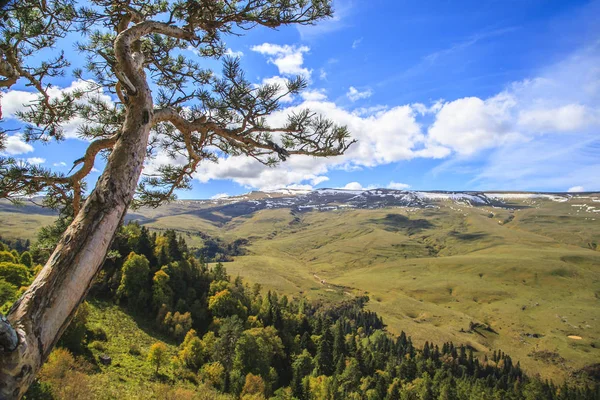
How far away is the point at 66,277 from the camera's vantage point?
3514 mm

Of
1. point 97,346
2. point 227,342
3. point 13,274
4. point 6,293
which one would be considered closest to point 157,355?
point 97,346

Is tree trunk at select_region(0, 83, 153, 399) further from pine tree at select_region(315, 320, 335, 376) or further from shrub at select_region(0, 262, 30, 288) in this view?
pine tree at select_region(315, 320, 335, 376)

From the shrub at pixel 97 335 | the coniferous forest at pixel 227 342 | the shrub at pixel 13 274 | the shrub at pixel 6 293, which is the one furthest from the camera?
the coniferous forest at pixel 227 342

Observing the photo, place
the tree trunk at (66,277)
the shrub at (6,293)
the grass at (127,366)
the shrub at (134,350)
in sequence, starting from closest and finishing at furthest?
the tree trunk at (66,277) → the grass at (127,366) → the shrub at (6,293) → the shrub at (134,350)

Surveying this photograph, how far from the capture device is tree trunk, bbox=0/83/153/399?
286 centimetres

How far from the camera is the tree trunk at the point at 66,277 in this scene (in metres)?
2.86

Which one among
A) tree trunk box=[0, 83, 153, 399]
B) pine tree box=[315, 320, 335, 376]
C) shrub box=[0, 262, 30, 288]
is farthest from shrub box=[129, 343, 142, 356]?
tree trunk box=[0, 83, 153, 399]

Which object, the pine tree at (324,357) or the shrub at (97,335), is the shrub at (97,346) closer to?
the shrub at (97,335)

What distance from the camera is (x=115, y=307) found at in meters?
60.8

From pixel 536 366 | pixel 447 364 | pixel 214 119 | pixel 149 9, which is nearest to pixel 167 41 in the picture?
pixel 149 9

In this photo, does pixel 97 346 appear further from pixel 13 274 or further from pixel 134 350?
pixel 13 274

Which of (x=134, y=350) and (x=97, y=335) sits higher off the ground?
(x=97, y=335)

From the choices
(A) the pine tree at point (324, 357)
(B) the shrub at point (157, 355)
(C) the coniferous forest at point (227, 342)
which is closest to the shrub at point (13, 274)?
(C) the coniferous forest at point (227, 342)

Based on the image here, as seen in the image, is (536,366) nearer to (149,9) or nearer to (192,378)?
(192,378)
